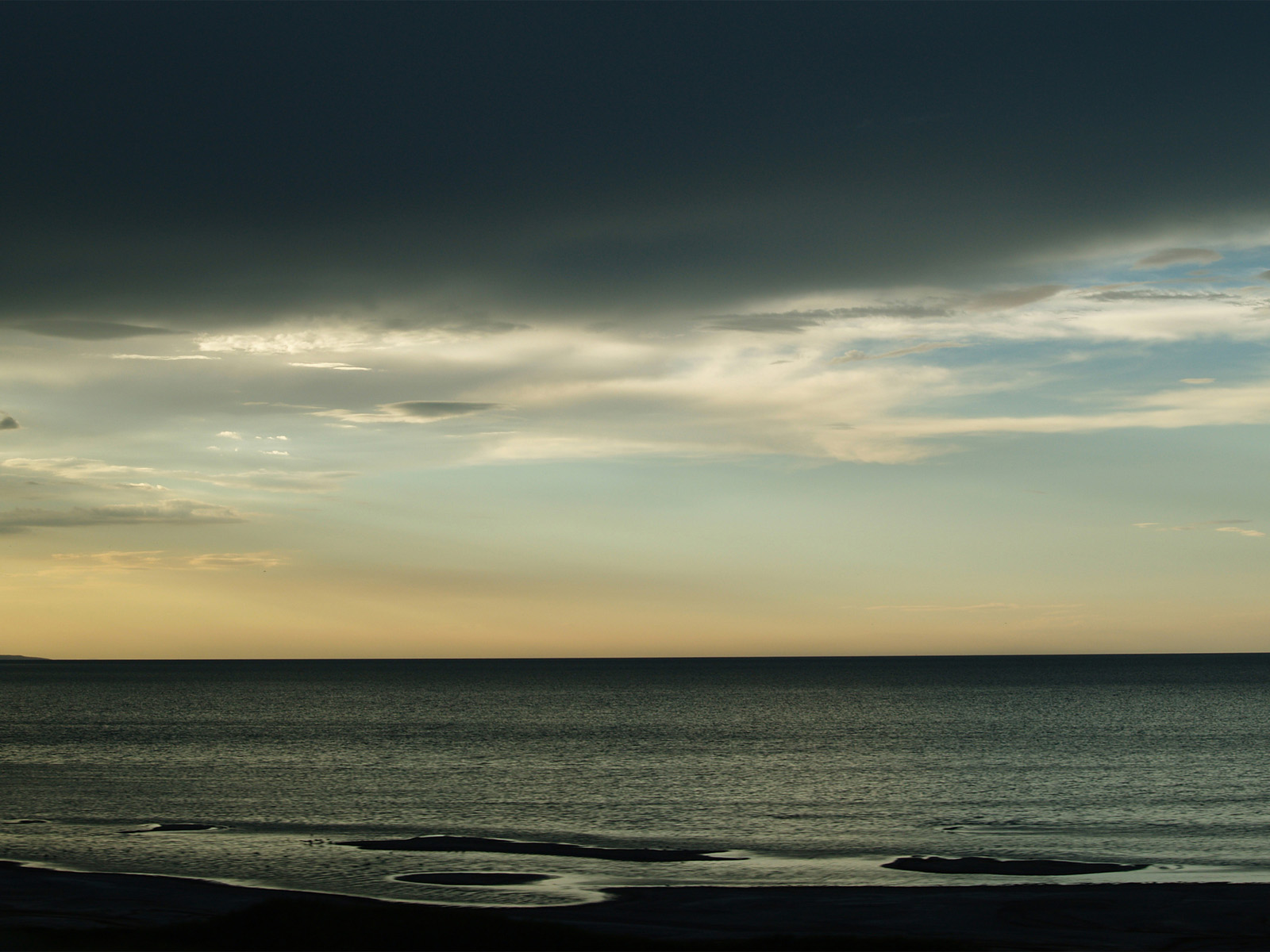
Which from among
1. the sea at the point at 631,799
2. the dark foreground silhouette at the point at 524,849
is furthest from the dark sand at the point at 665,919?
the dark foreground silhouette at the point at 524,849

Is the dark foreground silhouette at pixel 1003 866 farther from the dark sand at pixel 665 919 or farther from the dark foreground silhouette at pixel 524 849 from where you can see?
the dark foreground silhouette at pixel 524 849

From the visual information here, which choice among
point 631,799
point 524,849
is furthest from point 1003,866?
point 631,799

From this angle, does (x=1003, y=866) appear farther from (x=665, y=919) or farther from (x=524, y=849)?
(x=524, y=849)

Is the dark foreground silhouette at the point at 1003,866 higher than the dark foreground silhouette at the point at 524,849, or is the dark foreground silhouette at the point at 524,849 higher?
the dark foreground silhouette at the point at 1003,866

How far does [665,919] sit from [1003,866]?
15.7 metres

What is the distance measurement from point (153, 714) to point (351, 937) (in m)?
132

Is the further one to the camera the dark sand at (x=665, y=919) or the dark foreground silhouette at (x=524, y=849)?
the dark foreground silhouette at (x=524, y=849)

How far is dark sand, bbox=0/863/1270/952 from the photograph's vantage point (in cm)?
2695

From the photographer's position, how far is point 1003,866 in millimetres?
41406

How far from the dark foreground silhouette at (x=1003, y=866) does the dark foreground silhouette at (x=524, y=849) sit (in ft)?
22.5

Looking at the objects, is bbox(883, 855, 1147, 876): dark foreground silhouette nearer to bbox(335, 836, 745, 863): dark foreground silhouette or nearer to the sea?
the sea

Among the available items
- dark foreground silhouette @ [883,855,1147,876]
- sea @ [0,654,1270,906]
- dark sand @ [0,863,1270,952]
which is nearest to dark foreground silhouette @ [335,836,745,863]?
sea @ [0,654,1270,906]

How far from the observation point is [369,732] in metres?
112

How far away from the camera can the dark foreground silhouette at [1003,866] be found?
40.2 m
